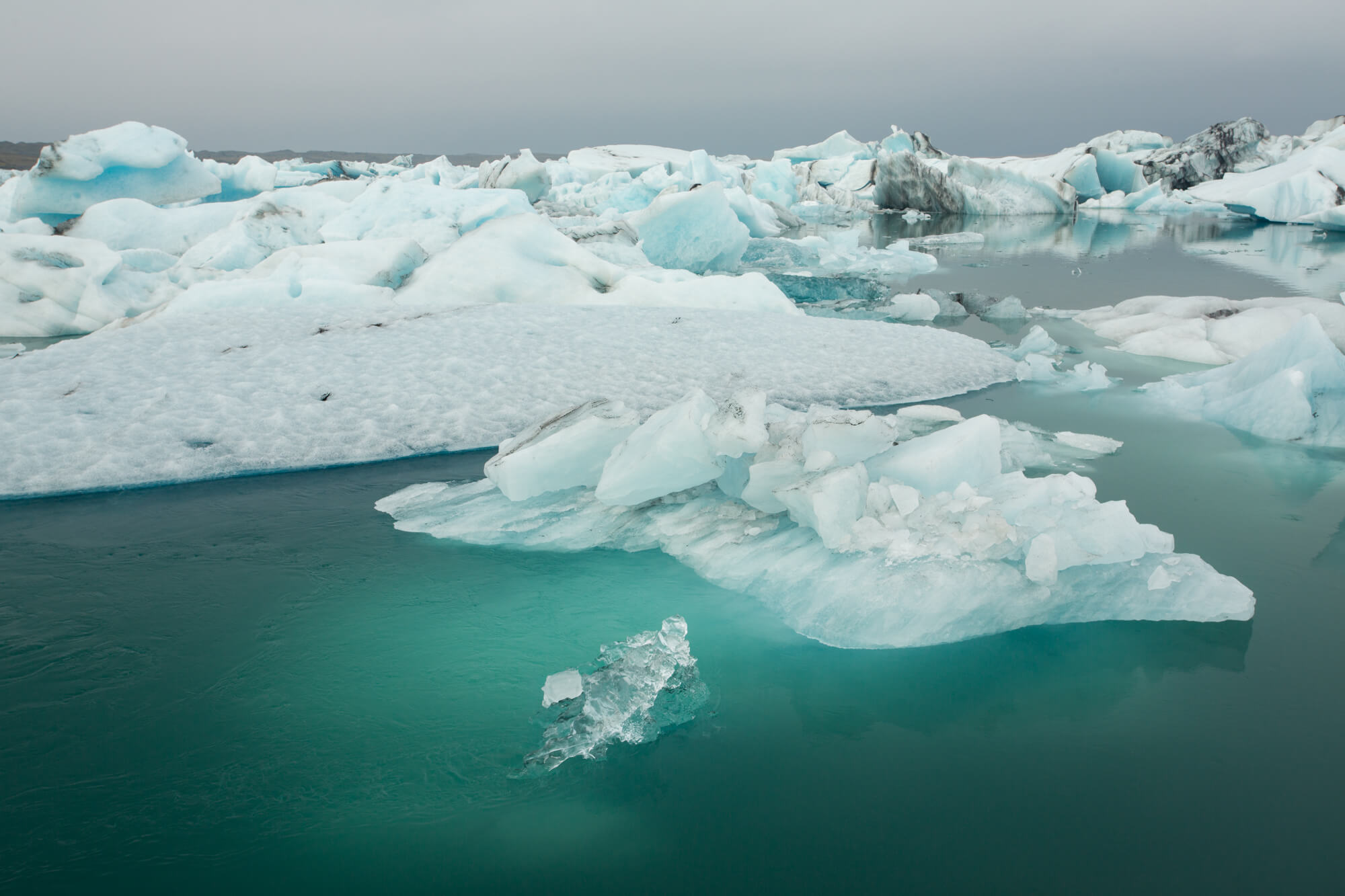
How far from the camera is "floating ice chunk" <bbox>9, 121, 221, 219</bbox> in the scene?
418 inches

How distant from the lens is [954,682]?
92.8 inches

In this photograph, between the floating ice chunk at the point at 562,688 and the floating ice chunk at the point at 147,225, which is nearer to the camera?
the floating ice chunk at the point at 562,688

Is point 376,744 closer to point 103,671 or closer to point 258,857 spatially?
point 258,857

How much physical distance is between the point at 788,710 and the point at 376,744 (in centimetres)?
107

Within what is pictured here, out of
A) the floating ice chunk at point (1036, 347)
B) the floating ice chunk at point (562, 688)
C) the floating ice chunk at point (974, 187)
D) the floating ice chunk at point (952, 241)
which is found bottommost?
the floating ice chunk at point (562, 688)

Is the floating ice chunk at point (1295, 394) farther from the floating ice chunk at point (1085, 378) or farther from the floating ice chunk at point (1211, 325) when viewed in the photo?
the floating ice chunk at point (1211, 325)

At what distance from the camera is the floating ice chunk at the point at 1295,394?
14.6ft

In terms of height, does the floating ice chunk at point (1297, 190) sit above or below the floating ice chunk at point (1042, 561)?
above

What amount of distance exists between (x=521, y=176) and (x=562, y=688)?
15.6 m

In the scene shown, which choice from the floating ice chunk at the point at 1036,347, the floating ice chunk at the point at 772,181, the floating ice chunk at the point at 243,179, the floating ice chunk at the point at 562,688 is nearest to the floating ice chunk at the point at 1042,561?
the floating ice chunk at the point at 562,688

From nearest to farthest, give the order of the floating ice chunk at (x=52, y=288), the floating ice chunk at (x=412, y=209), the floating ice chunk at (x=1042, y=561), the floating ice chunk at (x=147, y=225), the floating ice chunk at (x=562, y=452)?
the floating ice chunk at (x=1042, y=561), the floating ice chunk at (x=562, y=452), the floating ice chunk at (x=52, y=288), the floating ice chunk at (x=412, y=209), the floating ice chunk at (x=147, y=225)

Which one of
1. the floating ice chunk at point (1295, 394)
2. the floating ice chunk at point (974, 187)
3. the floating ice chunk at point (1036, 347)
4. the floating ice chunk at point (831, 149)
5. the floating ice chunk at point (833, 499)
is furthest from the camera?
the floating ice chunk at point (831, 149)

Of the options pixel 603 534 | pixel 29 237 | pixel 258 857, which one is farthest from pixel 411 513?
pixel 29 237

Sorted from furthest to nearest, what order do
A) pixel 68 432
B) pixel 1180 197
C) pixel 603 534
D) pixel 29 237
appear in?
1. pixel 1180 197
2. pixel 29 237
3. pixel 68 432
4. pixel 603 534
